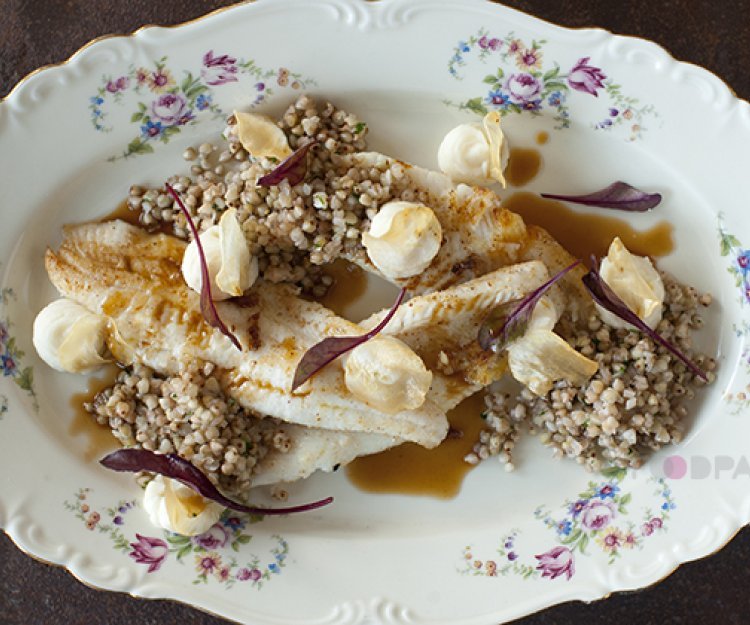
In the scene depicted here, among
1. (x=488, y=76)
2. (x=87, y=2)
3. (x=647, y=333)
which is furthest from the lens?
(x=87, y=2)

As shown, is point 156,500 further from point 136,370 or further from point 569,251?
point 569,251

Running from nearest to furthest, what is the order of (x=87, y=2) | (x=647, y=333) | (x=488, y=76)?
1. (x=647, y=333)
2. (x=488, y=76)
3. (x=87, y=2)

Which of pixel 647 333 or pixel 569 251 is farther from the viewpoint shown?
pixel 569 251

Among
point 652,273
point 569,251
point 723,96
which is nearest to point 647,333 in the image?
point 652,273

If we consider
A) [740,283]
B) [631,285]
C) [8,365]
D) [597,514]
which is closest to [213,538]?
[8,365]

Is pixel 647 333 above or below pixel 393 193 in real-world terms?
below

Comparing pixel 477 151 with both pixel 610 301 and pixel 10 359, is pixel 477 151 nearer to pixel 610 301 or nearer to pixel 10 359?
pixel 610 301
